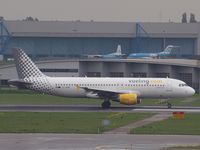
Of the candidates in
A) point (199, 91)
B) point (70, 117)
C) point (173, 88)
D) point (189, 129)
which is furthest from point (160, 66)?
point (189, 129)

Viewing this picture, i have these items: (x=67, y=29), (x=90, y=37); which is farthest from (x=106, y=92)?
(x=90, y=37)

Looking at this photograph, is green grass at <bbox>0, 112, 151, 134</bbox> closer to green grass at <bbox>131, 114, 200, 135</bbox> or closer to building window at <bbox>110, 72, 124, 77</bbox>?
green grass at <bbox>131, 114, 200, 135</bbox>

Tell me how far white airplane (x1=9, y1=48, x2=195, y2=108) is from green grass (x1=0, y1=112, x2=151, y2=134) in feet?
26.3

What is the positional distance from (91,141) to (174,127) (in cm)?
1025

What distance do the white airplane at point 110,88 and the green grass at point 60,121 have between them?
8.02 meters

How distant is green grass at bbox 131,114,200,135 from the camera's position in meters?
47.5

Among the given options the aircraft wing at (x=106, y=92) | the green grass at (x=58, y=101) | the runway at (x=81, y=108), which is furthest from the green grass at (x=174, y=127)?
the green grass at (x=58, y=101)

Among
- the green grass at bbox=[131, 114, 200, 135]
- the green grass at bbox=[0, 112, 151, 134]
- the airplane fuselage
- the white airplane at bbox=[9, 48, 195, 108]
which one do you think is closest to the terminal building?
the white airplane at bbox=[9, 48, 195, 108]

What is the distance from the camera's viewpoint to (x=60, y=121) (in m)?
Answer: 54.4

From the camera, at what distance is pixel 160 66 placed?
360 feet

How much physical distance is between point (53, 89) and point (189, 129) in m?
24.6

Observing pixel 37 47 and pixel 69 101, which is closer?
pixel 69 101

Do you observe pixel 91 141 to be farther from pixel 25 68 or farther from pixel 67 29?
pixel 67 29

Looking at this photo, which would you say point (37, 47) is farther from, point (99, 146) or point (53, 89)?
point (99, 146)
